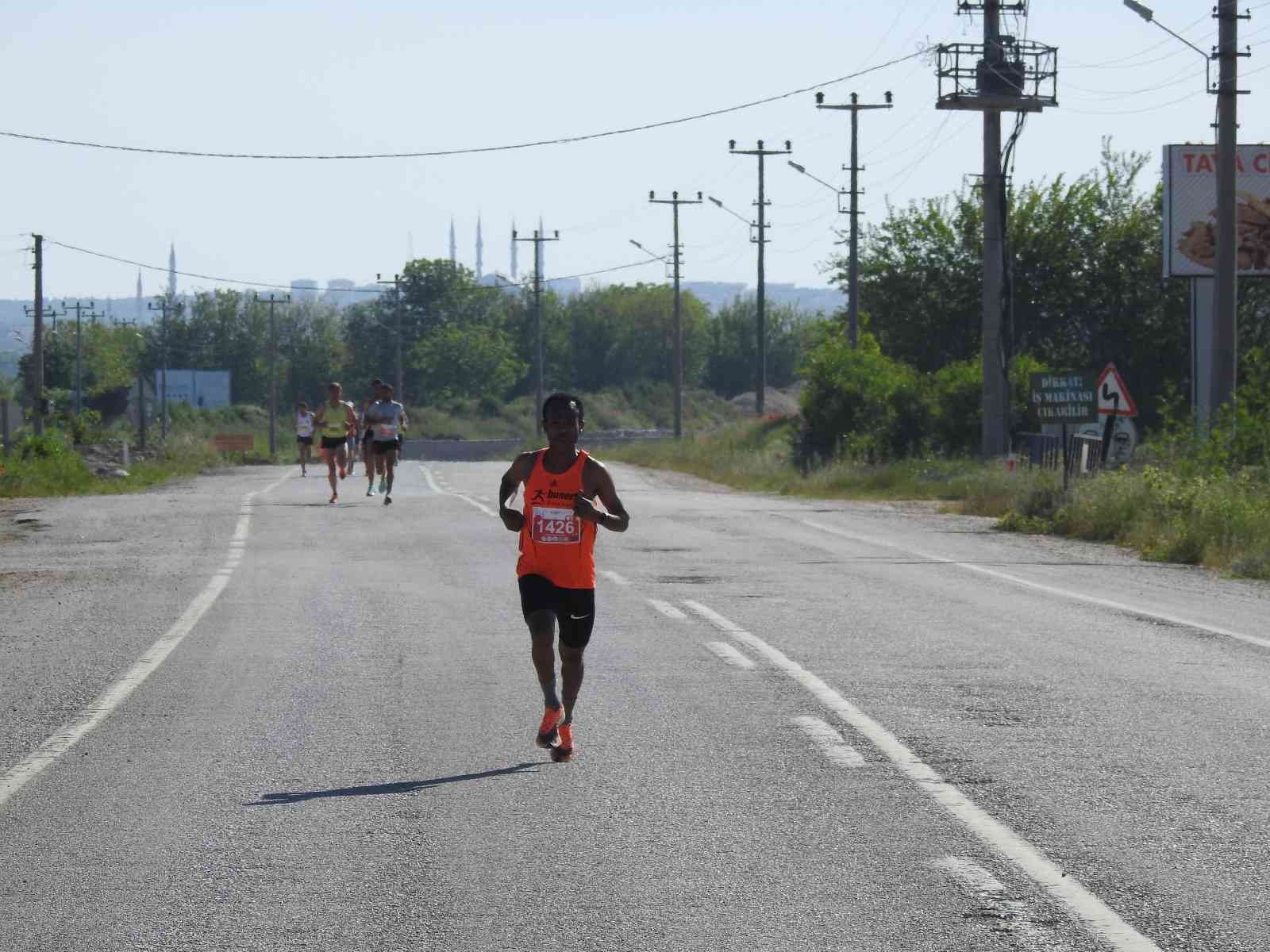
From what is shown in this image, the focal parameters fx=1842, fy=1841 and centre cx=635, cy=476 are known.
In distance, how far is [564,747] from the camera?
26.8ft

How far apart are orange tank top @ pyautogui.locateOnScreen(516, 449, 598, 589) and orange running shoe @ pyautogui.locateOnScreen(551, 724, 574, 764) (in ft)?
2.08

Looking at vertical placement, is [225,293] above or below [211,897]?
above

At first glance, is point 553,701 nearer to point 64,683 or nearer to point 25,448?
point 64,683

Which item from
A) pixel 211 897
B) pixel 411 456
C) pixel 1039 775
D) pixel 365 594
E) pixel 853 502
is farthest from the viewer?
pixel 411 456

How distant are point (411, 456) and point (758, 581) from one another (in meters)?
73.5

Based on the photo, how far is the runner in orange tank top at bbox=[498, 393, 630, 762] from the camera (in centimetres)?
818

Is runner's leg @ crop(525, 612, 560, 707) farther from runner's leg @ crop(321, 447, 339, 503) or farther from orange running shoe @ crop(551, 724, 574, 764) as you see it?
runner's leg @ crop(321, 447, 339, 503)

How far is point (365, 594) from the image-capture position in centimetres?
1545

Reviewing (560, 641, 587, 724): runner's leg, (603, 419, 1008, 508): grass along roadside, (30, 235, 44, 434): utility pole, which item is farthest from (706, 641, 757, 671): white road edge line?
(30, 235, 44, 434): utility pole

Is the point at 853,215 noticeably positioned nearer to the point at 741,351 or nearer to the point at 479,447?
the point at 479,447

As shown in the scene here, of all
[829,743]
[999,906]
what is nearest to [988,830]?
[999,906]

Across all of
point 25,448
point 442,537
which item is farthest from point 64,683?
point 25,448

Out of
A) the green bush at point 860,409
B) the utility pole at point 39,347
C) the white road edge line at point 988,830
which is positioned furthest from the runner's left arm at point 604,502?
the utility pole at point 39,347

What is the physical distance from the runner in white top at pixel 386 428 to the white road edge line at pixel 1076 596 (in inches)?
291
